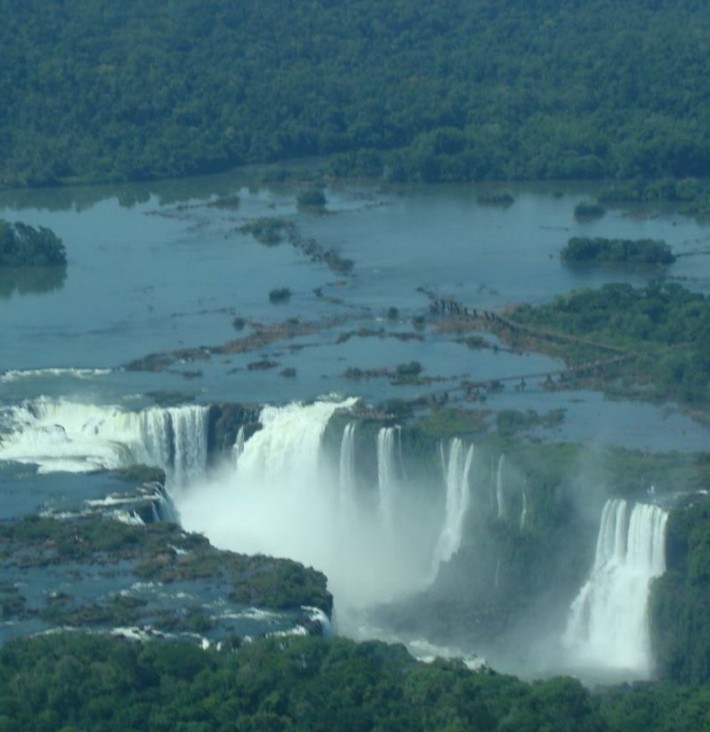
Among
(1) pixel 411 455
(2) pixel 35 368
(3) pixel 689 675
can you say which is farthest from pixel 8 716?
(2) pixel 35 368

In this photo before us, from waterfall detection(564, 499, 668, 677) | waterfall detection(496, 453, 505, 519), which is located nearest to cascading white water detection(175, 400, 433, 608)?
waterfall detection(496, 453, 505, 519)

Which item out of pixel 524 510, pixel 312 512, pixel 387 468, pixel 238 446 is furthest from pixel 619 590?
pixel 238 446

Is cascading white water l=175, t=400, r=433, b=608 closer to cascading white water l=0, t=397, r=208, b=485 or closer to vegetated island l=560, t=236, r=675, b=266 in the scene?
cascading white water l=0, t=397, r=208, b=485

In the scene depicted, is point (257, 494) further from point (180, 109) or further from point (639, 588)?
point (180, 109)

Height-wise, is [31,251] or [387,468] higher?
[31,251]

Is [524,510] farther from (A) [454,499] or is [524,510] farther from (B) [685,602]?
(B) [685,602]
